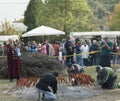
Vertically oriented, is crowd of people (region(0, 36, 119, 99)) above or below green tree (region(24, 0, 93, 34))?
below

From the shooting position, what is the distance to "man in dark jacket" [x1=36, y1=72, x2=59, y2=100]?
536 inches

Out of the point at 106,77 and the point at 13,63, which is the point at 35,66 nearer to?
the point at 13,63

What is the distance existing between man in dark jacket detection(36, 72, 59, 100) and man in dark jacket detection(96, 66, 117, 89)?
7.11 feet

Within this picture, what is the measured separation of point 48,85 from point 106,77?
2.61m

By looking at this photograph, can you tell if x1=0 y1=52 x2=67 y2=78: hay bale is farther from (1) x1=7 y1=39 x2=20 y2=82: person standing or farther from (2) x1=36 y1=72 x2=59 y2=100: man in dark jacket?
(2) x1=36 y1=72 x2=59 y2=100: man in dark jacket

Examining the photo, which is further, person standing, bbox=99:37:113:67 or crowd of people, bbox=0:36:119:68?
crowd of people, bbox=0:36:119:68

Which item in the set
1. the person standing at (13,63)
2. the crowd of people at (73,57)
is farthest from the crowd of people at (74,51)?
the person standing at (13,63)

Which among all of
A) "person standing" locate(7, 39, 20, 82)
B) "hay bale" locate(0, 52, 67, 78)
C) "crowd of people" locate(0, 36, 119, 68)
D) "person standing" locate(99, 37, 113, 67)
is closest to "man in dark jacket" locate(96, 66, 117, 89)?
"person standing" locate(99, 37, 113, 67)

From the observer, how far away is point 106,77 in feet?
50.7

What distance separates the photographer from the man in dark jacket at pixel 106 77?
15352 millimetres

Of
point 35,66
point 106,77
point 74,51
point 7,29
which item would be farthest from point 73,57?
point 7,29

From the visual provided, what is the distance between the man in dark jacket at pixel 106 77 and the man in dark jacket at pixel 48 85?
85.4 inches

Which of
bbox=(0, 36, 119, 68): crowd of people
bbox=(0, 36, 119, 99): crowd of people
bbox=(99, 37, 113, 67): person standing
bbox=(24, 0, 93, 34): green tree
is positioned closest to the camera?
bbox=(0, 36, 119, 99): crowd of people

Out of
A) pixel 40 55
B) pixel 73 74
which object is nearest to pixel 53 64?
pixel 40 55
